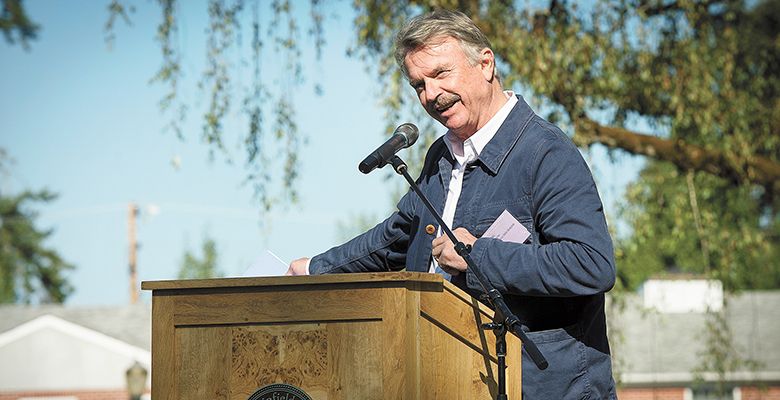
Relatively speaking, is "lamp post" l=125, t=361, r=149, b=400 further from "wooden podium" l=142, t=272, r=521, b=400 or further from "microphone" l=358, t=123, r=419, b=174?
"wooden podium" l=142, t=272, r=521, b=400

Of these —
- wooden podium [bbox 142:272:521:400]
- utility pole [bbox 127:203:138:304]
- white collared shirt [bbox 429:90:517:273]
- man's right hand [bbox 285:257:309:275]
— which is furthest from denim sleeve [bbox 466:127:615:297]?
utility pole [bbox 127:203:138:304]

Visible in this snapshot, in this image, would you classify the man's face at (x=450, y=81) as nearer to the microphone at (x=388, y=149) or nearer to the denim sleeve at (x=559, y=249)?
the microphone at (x=388, y=149)

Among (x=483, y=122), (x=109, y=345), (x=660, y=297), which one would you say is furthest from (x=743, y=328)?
(x=483, y=122)

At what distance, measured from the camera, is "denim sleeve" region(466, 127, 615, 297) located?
114 inches

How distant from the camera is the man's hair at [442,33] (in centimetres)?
322

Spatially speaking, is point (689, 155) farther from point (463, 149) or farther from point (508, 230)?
point (508, 230)

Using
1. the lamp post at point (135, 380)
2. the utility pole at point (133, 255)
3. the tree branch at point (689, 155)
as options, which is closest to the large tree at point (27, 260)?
the utility pole at point (133, 255)

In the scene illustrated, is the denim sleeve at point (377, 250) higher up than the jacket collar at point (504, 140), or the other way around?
the jacket collar at point (504, 140)

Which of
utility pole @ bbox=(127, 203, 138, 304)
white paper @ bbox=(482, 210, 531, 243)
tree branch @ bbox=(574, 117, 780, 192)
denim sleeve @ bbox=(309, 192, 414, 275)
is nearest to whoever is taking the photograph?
white paper @ bbox=(482, 210, 531, 243)

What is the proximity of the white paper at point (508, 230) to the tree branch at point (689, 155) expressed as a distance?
4.41 metres

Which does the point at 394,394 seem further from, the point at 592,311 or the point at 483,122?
the point at 483,122

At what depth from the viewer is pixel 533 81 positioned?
Answer: 265 inches

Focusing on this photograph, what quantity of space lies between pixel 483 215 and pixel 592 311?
1.20ft

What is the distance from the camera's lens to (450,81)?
126 inches
